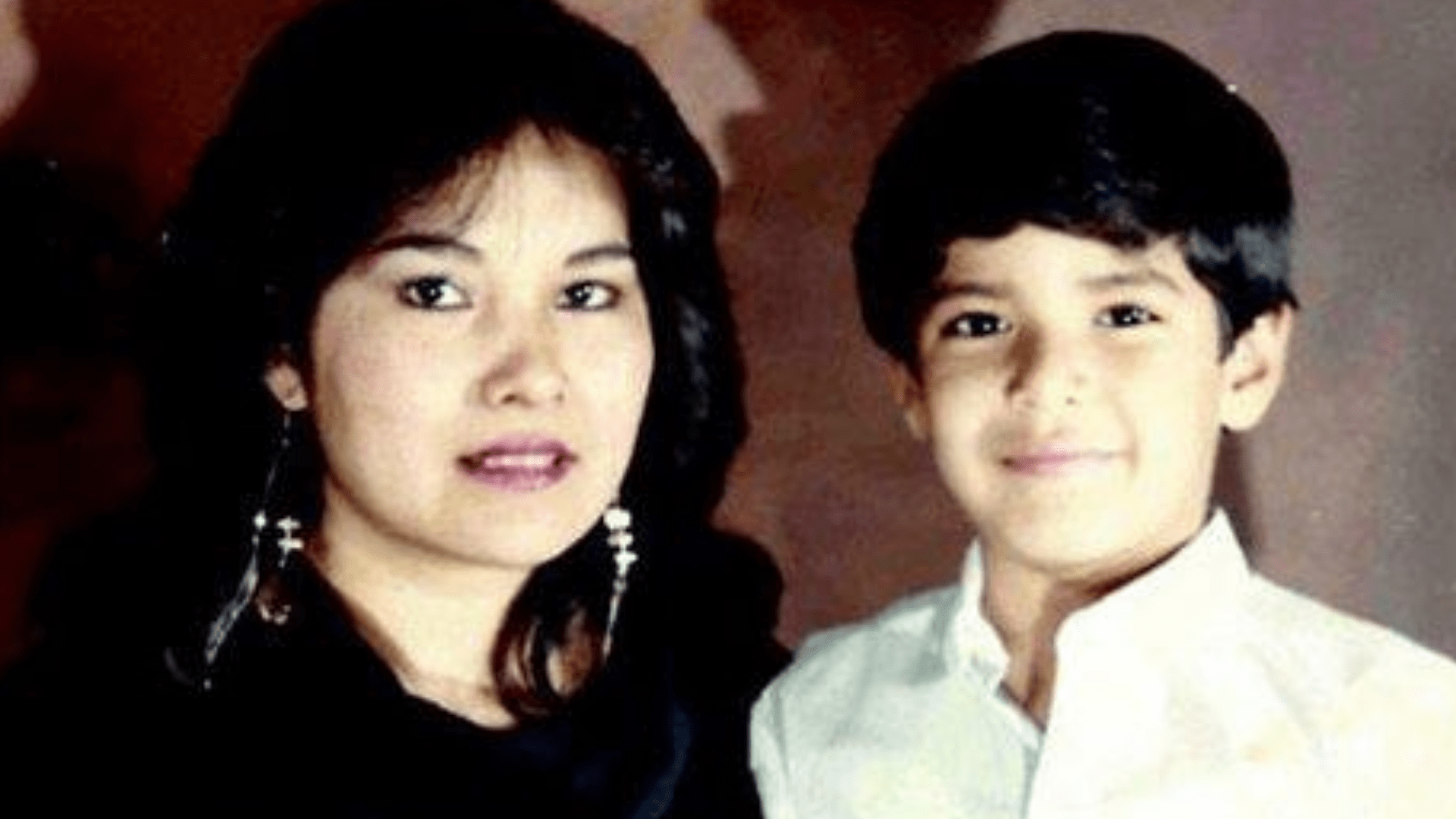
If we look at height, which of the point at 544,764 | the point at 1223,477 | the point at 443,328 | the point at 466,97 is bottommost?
the point at 544,764

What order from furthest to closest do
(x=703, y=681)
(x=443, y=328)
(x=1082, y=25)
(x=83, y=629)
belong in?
(x=1082, y=25)
(x=703, y=681)
(x=83, y=629)
(x=443, y=328)

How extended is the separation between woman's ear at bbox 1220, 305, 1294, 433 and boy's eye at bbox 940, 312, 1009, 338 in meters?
0.15

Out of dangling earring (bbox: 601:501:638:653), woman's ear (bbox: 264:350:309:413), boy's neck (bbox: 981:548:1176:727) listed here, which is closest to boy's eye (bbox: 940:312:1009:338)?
boy's neck (bbox: 981:548:1176:727)

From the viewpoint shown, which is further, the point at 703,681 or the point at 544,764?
the point at 703,681

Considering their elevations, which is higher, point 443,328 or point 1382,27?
point 1382,27

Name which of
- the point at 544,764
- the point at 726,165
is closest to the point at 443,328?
the point at 544,764

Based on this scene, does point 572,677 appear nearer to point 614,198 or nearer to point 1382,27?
point 614,198

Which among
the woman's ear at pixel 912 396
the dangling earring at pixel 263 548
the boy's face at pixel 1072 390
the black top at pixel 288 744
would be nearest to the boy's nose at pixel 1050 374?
the boy's face at pixel 1072 390

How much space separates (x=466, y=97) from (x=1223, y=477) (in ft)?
2.15

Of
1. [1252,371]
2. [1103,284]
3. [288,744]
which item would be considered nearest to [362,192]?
[288,744]

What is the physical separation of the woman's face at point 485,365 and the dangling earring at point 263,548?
0.06 metres

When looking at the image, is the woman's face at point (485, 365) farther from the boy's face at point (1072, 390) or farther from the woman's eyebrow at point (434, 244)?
the boy's face at point (1072, 390)

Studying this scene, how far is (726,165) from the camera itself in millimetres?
1602

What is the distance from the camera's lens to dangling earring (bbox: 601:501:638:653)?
1.44 m
